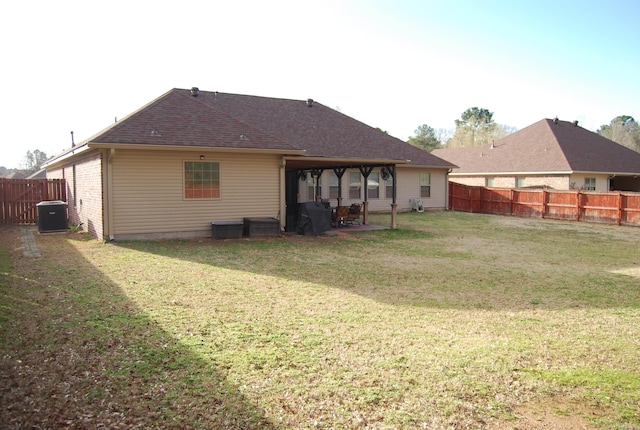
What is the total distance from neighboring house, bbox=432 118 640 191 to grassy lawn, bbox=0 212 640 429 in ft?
56.3

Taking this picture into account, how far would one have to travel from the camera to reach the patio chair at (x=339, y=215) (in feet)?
51.0

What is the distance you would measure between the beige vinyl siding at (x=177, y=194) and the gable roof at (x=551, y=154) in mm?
18419

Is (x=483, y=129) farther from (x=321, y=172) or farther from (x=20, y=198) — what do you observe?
(x=20, y=198)

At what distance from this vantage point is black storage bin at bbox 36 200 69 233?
47.0 feet

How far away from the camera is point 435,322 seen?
5.77 m

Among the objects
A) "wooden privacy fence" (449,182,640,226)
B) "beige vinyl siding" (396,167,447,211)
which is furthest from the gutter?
"wooden privacy fence" (449,182,640,226)

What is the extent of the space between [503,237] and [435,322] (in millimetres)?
10101

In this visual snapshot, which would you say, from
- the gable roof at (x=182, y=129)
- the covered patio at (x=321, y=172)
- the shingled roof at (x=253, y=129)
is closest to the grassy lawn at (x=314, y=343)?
the gable roof at (x=182, y=129)

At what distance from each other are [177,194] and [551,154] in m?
22.6

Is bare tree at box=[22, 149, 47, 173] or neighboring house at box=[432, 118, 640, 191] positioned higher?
bare tree at box=[22, 149, 47, 173]

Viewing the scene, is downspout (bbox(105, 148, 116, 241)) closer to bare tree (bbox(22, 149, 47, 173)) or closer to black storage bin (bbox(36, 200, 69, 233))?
black storage bin (bbox(36, 200, 69, 233))

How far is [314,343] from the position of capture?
491 cm

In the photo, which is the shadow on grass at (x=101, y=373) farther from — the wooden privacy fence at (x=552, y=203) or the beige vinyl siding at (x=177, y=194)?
the wooden privacy fence at (x=552, y=203)

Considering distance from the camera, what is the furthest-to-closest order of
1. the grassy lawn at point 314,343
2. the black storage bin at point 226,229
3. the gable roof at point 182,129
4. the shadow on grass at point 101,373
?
the black storage bin at point 226,229 < the gable roof at point 182,129 < the grassy lawn at point 314,343 < the shadow on grass at point 101,373
